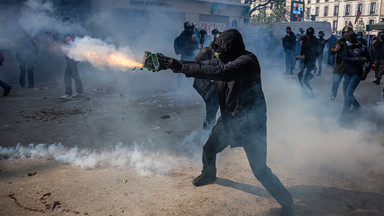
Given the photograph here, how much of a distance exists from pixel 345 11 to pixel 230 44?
67.2 m

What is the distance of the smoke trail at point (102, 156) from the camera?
4016mm

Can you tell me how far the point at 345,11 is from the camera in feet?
197

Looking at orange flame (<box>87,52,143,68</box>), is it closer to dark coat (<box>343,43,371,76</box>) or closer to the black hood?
the black hood

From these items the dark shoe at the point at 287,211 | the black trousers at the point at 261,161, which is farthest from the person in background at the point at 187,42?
the dark shoe at the point at 287,211

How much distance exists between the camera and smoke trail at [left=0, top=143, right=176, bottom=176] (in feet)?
13.2

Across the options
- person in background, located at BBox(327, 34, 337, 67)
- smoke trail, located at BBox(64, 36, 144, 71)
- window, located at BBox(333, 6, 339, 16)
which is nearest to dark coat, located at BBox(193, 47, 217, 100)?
smoke trail, located at BBox(64, 36, 144, 71)

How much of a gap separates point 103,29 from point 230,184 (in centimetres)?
1487

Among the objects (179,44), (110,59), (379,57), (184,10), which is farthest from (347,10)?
(110,59)

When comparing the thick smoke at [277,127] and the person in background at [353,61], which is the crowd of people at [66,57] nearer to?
the thick smoke at [277,127]

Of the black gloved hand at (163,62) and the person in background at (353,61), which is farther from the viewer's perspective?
the person in background at (353,61)

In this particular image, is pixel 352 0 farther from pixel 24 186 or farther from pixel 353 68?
pixel 24 186

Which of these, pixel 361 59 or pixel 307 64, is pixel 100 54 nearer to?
pixel 361 59

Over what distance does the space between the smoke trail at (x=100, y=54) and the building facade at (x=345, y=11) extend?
54177 millimetres

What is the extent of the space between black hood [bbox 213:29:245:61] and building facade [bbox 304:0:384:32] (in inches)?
2202
